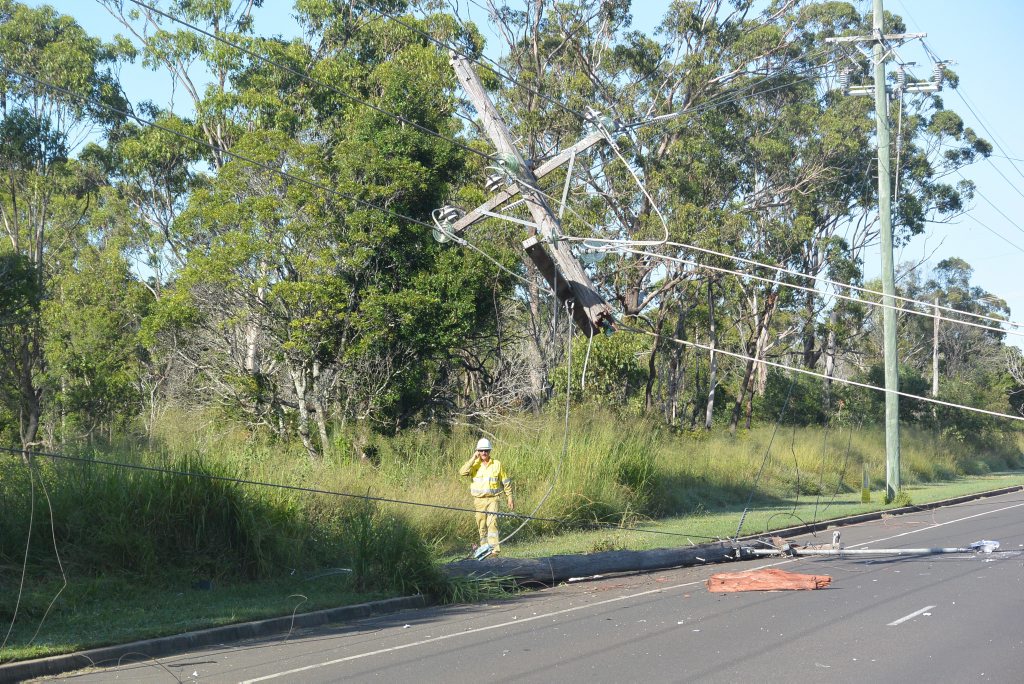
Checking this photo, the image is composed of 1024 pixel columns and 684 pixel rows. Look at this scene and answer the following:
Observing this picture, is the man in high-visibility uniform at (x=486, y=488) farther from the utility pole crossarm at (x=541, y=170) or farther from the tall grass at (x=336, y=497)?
the utility pole crossarm at (x=541, y=170)

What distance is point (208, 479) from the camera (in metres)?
13.6

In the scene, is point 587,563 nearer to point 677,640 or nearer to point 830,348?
point 677,640

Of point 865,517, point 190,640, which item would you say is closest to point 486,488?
point 190,640

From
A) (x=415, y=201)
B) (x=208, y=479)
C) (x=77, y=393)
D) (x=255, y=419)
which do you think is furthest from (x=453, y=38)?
(x=208, y=479)

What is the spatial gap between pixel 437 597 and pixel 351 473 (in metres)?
5.22

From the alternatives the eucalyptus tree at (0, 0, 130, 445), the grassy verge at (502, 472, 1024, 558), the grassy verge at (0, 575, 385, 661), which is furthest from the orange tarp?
the eucalyptus tree at (0, 0, 130, 445)

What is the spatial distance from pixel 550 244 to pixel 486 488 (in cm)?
411

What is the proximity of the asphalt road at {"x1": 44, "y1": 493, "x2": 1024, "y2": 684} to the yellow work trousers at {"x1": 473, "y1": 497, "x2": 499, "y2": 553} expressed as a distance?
5.22 feet

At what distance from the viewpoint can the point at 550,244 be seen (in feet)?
45.4

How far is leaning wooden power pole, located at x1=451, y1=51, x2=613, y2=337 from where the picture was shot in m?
14.0

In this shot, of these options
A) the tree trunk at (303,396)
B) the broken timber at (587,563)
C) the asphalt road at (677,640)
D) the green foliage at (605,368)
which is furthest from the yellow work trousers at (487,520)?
the green foliage at (605,368)

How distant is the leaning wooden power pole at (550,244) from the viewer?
14.0m

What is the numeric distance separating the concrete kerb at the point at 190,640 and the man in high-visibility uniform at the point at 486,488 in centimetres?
294

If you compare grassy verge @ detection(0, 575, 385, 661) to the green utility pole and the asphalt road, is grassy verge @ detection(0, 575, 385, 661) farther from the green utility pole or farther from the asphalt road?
the green utility pole
